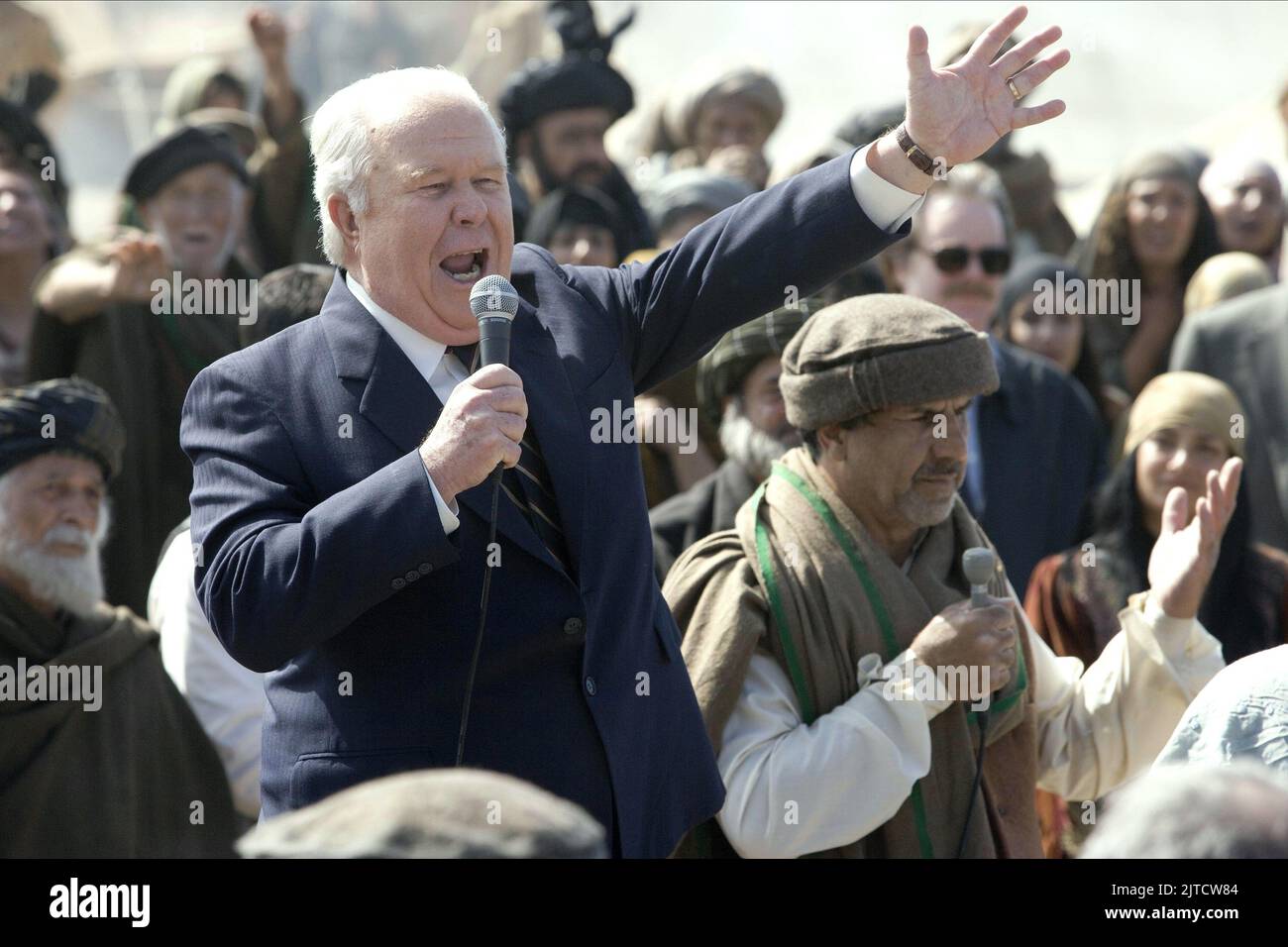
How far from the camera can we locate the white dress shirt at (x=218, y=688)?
503 centimetres

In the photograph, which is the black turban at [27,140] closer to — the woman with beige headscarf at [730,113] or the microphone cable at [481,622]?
the woman with beige headscarf at [730,113]

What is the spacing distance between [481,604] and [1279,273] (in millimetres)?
6237

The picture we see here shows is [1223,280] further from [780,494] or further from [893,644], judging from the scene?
[893,644]

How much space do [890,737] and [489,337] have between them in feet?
4.40

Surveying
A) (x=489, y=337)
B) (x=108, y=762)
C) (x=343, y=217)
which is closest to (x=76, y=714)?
(x=108, y=762)

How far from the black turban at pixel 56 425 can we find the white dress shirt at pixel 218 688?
45cm

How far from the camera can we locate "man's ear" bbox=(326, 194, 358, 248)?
348 cm

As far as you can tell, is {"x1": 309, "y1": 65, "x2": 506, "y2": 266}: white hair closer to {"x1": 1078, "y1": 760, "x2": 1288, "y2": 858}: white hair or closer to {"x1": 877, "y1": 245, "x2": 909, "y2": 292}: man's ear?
{"x1": 1078, "y1": 760, "x2": 1288, "y2": 858}: white hair

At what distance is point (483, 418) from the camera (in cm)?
296

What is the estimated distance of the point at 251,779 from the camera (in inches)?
198

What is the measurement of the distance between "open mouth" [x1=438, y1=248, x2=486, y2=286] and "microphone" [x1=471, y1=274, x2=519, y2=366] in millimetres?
201

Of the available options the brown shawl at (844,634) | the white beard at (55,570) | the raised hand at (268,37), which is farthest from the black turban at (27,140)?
the brown shawl at (844,634)

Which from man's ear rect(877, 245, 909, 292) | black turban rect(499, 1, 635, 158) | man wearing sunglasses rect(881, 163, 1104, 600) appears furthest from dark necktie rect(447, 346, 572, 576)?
black turban rect(499, 1, 635, 158)
